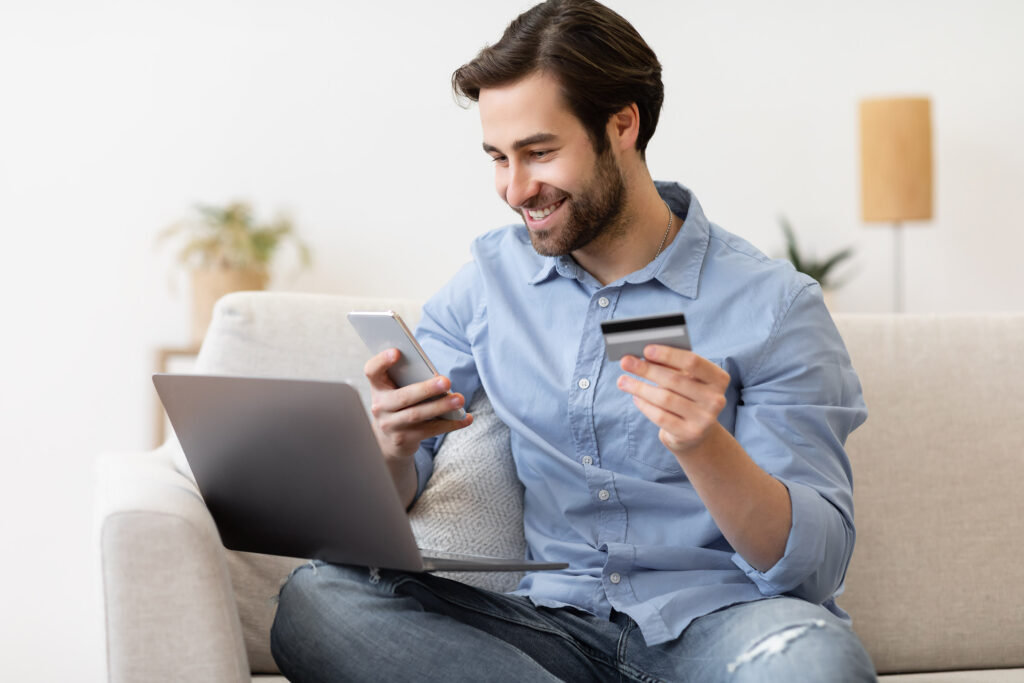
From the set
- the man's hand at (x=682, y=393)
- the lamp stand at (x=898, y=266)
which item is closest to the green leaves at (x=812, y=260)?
the lamp stand at (x=898, y=266)

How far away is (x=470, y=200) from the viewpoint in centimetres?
334

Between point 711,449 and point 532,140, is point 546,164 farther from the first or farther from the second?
point 711,449

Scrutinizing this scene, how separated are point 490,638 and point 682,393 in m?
0.36

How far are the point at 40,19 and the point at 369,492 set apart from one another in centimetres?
259

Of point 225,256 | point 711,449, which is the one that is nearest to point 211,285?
point 225,256

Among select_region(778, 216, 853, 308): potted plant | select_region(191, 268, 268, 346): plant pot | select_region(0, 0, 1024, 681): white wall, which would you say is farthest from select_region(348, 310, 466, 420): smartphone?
select_region(778, 216, 853, 308): potted plant

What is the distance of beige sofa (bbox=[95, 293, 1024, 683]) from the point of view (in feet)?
4.97

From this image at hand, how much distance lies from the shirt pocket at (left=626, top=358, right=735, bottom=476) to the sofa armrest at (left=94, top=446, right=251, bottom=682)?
1.75 ft

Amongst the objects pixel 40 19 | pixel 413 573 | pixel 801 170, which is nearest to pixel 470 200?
pixel 801 170

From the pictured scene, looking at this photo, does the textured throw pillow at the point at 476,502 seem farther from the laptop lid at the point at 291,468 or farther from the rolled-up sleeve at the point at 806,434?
the rolled-up sleeve at the point at 806,434

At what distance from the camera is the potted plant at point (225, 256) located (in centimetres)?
301

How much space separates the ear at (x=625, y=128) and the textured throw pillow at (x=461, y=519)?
40 centimetres

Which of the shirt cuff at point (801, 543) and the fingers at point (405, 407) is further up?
the fingers at point (405, 407)

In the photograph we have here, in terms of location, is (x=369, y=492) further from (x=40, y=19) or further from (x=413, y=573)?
(x=40, y=19)
